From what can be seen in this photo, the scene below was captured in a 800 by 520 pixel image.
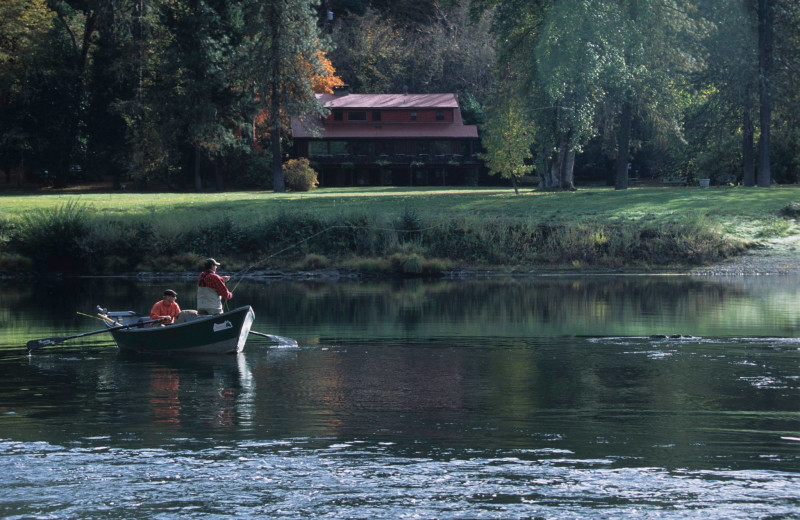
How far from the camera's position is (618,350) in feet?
71.2

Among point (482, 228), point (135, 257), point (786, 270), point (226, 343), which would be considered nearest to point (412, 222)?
point (482, 228)

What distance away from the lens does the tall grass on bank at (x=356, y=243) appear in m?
43.8

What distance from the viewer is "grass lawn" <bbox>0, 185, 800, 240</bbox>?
152 ft

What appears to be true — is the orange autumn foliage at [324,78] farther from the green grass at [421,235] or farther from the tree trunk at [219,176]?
the green grass at [421,235]

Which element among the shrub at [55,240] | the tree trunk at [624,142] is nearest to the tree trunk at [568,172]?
the tree trunk at [624,142]

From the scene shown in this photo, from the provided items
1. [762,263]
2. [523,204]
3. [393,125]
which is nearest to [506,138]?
[523,204]

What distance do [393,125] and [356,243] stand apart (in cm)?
4319

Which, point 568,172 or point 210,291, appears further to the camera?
point 568,172

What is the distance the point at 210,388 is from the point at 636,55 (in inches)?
1547

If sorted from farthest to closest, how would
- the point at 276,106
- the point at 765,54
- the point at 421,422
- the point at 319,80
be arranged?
the point at 319,80 < the point at 276,106 < the point at 765,54 < the point at 421,422

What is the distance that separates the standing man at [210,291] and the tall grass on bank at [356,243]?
19.8m

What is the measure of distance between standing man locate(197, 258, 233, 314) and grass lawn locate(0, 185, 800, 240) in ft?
75.0

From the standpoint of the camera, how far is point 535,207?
49438 millimetres

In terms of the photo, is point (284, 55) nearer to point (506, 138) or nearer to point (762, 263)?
point (506, 138)
